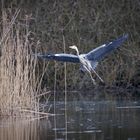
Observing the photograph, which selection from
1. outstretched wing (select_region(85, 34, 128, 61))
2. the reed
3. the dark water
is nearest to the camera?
the dark water

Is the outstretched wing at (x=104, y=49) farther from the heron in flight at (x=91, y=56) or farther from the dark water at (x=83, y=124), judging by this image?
the dark water at (x=83, y=124)

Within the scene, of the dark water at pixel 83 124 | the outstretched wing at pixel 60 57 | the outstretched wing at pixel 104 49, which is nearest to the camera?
the dark water at pixel 83 124

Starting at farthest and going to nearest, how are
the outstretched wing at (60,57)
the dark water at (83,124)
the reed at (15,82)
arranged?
1. the reed at (15,82)
2. the outstretched wing at (60,57)
3. the dark water at (83,124)

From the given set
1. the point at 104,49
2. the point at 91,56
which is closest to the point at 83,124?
the point at 91,56

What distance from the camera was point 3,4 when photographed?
1772cm

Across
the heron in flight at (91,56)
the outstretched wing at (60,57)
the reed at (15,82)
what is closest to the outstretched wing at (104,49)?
the heron in flight at (91,56)

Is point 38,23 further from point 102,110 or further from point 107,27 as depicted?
point 102,110

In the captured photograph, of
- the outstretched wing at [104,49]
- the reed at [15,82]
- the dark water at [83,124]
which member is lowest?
the dark water at [83,124]

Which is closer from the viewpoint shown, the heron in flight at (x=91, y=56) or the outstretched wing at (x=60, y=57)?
the outstretched wing at (x=60, y=57)

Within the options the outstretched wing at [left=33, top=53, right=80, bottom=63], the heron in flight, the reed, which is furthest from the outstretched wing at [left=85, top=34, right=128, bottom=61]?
the reed

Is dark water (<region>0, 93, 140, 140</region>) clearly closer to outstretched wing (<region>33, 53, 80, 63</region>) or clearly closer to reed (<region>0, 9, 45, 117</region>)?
reed (<region>0, 9, 45, 117</region>)

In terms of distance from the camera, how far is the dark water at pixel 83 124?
9617 mm

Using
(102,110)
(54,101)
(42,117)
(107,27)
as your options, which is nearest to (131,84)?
(107,27)

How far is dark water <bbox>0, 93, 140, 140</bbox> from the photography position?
9.62 m
